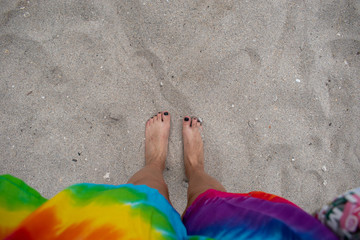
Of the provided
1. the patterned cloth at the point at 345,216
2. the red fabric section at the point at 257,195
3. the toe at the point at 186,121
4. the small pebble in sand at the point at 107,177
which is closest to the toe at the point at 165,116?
the toe at the point at 186,121

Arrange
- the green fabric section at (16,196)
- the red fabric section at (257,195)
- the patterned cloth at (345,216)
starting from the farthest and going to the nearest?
the red fabric section at (257,195), the green fabric section at (16,196), the patterned cloth at (345,216)

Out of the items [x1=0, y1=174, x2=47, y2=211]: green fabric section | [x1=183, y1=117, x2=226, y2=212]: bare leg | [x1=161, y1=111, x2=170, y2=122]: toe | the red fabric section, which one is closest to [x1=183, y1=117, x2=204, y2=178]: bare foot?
[x1=183, y1=117, x2=226, y2=212]: bare leg

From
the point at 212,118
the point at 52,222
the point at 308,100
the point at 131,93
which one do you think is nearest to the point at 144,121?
the point at 131,93

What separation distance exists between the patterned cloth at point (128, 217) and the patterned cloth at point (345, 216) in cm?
3

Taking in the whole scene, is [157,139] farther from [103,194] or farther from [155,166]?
[103,194]

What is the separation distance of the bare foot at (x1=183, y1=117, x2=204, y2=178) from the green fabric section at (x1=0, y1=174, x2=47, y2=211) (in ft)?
2.84

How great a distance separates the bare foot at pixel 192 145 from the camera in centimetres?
143

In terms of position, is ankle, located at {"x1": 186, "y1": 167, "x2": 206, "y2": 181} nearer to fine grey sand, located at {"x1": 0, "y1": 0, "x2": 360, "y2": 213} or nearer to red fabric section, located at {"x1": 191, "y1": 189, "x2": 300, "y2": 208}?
fine grey sand, located at {"x1": 0, "y1": 0, "x2": 360, "y2": 213}

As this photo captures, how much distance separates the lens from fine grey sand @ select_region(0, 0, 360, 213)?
4.65 feet

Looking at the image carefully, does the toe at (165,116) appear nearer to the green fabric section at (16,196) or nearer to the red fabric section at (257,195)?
the red fabric section at (257,195)

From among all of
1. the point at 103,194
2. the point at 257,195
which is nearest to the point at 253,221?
the point at 257,195

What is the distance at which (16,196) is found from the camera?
0.68m

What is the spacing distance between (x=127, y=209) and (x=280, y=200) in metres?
0.53

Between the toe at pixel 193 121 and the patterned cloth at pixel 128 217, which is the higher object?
the patterned cloth at pixel 128 217
